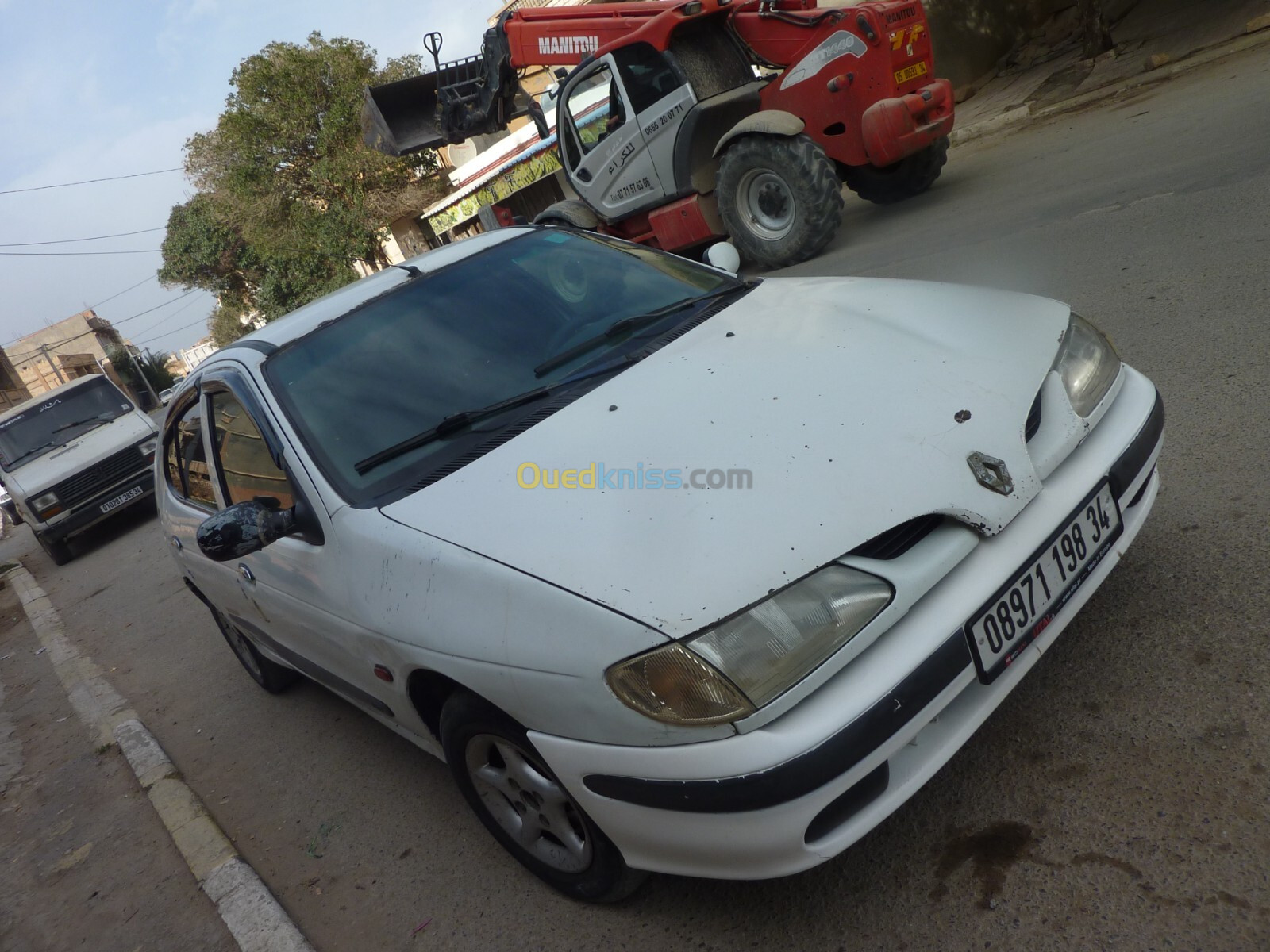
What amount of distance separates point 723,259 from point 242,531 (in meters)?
2.02

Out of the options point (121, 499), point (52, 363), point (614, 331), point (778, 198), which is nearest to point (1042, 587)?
point (614, 331)

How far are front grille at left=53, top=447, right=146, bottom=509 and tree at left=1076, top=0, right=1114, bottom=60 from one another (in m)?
14.1

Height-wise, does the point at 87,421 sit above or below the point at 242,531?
above

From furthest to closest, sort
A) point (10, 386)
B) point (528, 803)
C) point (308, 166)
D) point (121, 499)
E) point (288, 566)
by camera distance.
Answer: point (10, 386) → point (308, 166) → point (121, 499) → point (288, 566) → point (528, 803)

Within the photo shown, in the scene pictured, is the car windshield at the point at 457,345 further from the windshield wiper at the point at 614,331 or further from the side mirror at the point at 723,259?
the side mirror at the point at 723,259

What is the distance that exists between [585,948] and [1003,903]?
979 mm

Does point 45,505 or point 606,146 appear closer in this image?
point 606,146

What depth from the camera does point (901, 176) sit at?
10.3 meters

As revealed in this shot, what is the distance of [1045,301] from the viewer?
9.14 ft

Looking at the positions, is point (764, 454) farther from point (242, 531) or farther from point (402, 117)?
point (402, 117)

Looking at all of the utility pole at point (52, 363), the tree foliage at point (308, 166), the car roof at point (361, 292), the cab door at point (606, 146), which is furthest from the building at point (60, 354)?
the car roof at point (361, 292)

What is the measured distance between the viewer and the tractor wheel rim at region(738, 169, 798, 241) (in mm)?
8961

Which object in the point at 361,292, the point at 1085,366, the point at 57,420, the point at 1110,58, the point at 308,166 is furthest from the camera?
the point at 308,166

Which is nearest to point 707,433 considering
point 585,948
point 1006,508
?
point 1006,508
